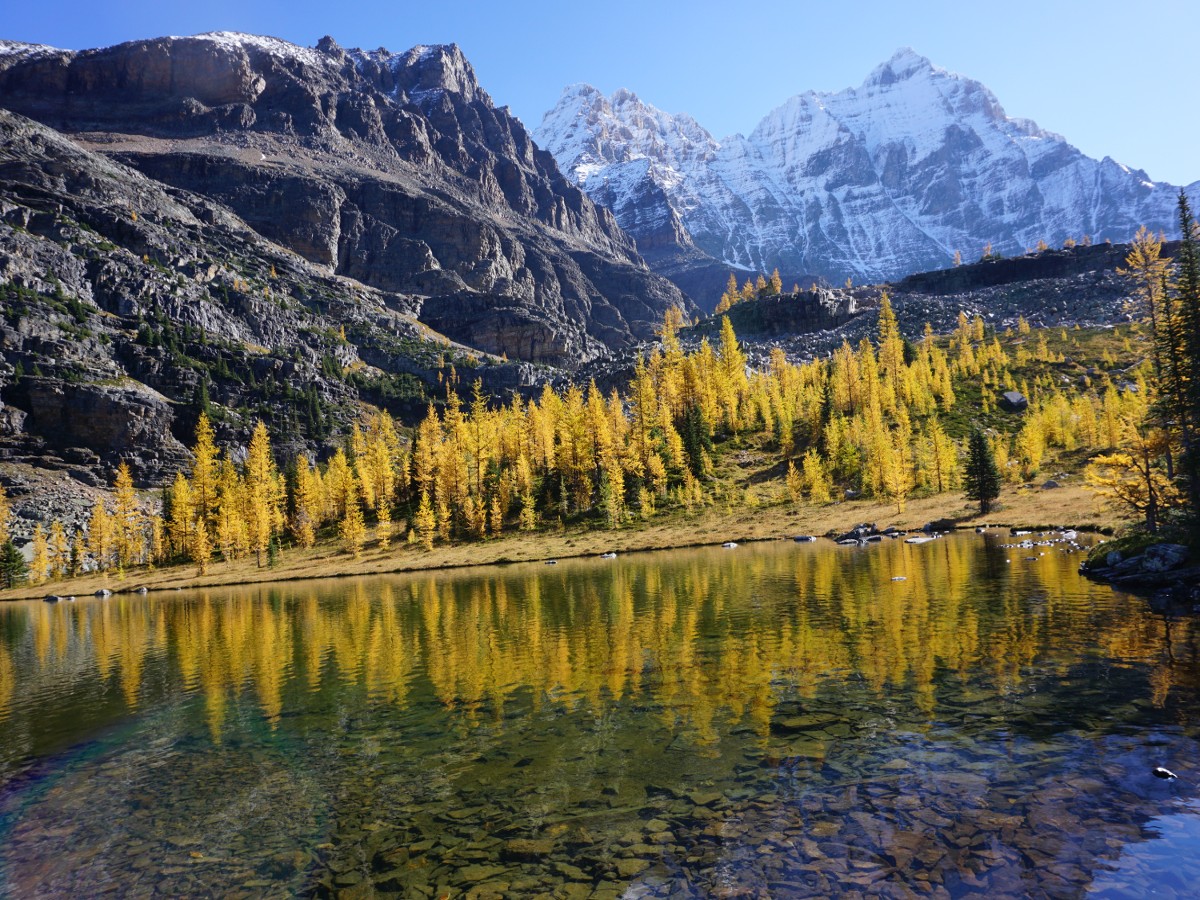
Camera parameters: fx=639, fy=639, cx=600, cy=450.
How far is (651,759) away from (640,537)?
77.5m

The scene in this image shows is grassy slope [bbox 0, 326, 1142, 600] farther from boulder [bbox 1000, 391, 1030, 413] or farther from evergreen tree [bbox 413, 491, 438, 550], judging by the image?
boulder [bbox 1000, 391, 1030, 413]

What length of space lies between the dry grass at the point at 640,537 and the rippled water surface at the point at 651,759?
51129 millimetres

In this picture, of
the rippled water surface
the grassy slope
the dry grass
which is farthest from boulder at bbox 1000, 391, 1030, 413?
the rippled water surface

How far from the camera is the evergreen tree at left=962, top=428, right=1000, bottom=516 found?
86250 millimetres

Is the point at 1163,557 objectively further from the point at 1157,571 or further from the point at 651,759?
the point at 651,759

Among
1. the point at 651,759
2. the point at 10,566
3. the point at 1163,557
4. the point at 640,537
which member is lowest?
the point at 651,759

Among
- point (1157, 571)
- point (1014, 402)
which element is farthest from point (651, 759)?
point (1014, 402)

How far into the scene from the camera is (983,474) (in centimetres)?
8656

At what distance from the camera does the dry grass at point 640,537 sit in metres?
87.6

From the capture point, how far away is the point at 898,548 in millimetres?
67000

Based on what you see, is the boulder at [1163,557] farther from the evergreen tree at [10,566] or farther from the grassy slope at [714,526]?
the evergreen tree at [10,566]

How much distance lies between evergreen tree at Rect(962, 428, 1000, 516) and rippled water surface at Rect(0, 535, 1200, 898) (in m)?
54.3

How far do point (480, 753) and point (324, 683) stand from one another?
14308 millimetres

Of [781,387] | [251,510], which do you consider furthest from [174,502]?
[781,387]
